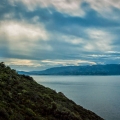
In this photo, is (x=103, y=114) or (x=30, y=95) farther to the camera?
(x=103, y=114)

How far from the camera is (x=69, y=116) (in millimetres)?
21344

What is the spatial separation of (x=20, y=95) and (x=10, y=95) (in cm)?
174

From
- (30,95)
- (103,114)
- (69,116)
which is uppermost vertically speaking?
(30,95)

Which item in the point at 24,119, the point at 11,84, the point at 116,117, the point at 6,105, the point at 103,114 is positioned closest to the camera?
the point at 24,119

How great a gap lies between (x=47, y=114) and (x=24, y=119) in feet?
13.0

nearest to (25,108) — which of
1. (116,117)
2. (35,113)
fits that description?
(35,113)

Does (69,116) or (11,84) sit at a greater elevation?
(11,84)

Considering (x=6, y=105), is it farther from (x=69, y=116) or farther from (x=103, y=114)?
(x=103, y=114)

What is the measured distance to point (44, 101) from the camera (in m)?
24.6

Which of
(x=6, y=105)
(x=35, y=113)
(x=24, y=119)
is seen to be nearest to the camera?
(x=24, y=119)

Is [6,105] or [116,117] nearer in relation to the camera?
[6,105]

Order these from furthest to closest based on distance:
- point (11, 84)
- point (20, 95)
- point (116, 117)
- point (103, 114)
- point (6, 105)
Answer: point (103, 114) < point (116, 117) < point (11, 84) < point (20, 95) < point (6, 105)

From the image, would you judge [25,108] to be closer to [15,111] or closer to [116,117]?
[15,111]

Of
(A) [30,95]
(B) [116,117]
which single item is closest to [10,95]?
(A) [30,95]
